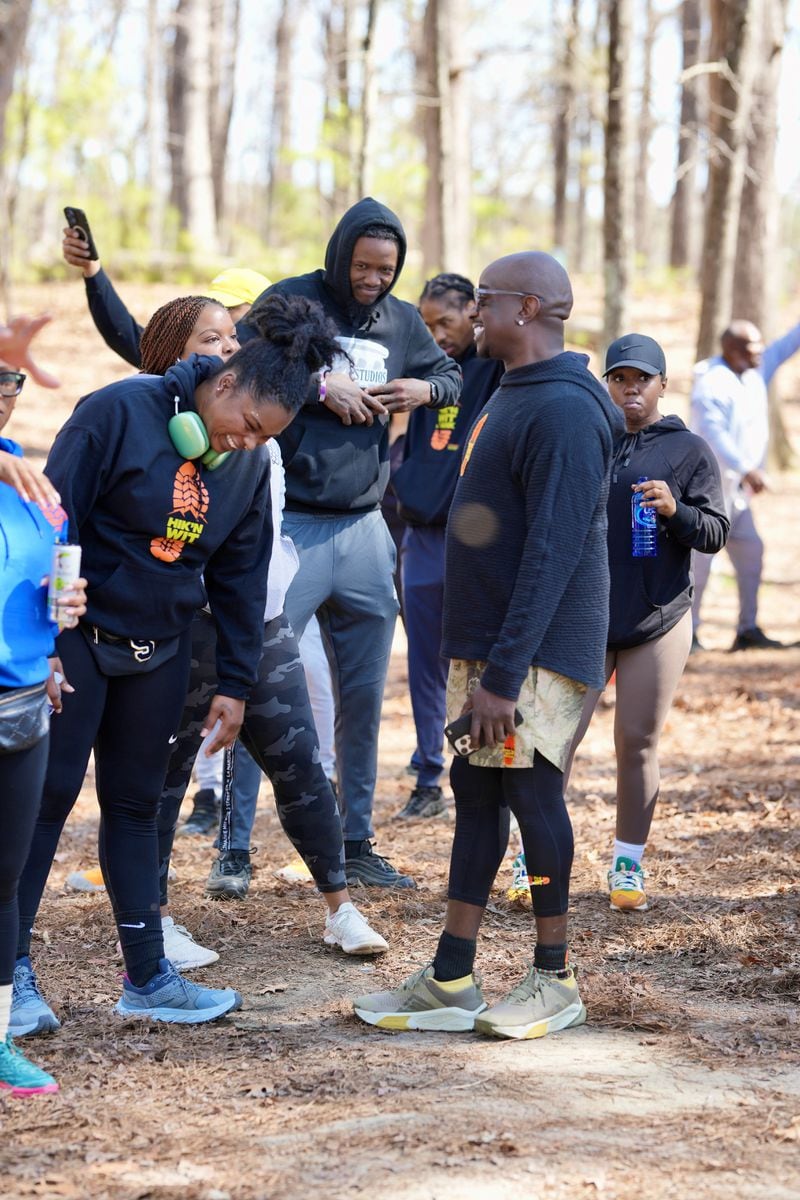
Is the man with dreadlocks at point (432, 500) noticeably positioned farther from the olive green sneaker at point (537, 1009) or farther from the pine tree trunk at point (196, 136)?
the pine tree trunk at point (196, 136)

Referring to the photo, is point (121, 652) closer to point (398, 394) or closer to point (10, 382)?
point (10, 382)

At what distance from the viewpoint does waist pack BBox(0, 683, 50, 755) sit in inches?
123

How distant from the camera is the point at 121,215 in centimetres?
2664

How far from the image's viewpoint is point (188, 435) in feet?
11.8

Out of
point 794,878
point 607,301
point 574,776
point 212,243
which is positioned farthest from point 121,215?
point 794,878

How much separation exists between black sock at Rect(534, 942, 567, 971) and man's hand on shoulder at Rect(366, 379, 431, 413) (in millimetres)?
2175

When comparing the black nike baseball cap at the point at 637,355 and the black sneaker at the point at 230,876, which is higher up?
the black nike baseball cap at the point at 637,355

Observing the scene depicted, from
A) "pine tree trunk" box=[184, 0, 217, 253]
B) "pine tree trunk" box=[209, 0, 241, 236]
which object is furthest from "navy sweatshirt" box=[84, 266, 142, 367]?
"pine tree trunk" box=[209, 0, 241, 236]

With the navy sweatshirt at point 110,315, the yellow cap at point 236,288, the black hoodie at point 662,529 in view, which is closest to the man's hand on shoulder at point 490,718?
the black hoodie at point 662,529

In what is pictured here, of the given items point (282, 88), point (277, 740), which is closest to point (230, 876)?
point (277, 740)

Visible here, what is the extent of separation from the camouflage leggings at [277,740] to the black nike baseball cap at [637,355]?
164 cm

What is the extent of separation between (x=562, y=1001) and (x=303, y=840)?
1.03m

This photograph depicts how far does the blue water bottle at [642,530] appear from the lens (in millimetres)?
4914

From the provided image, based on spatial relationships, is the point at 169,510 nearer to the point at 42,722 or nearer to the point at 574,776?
the point at 42,722
